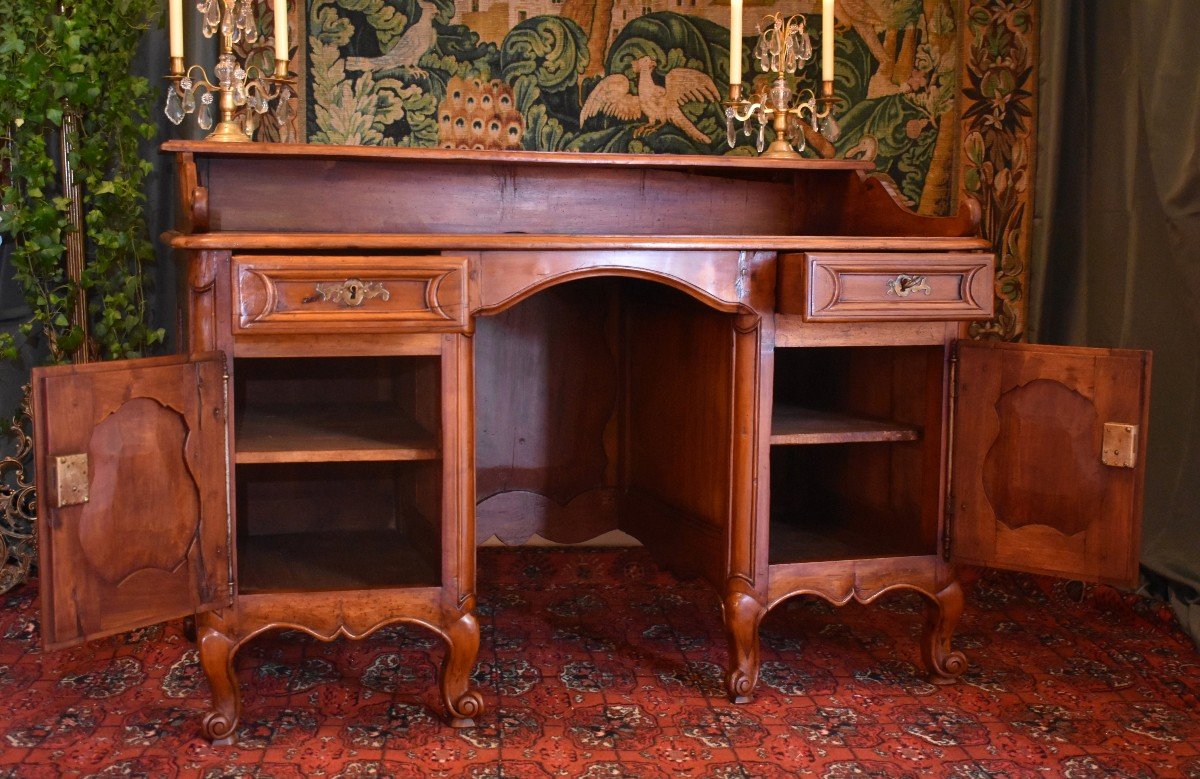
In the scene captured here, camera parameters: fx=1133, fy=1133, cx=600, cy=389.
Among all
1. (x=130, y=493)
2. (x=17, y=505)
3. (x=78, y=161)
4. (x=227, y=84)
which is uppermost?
(x=227, y=84)

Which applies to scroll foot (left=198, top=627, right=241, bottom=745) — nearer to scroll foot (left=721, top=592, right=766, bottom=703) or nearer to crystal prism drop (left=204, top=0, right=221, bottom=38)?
scroll foot (left=721, top=592, right=766, bottom=703)

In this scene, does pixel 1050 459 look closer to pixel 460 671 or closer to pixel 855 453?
pixel 855 453

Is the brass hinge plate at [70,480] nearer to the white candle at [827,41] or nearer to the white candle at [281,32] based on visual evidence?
the white candle at [281,32]

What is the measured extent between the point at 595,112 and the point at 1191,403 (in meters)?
1.64

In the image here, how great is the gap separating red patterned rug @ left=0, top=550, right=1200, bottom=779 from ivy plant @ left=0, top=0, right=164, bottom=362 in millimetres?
702

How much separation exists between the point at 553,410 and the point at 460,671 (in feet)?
3.03

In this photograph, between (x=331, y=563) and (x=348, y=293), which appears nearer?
(x=348, y=293)

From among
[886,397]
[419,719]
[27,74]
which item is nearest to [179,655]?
[419,719]

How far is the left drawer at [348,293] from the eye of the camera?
6.13 ft

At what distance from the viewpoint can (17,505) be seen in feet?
9.33

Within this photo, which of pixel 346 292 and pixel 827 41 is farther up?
pixel 827 41

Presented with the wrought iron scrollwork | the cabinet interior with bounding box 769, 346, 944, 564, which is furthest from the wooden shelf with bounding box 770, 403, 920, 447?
the wrought iron scrollwork

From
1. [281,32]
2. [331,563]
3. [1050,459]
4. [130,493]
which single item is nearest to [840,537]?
[1050,459]

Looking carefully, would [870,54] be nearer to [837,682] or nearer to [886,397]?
[886,397]
